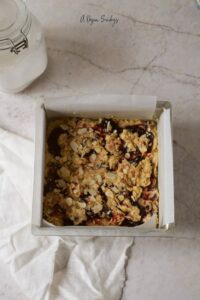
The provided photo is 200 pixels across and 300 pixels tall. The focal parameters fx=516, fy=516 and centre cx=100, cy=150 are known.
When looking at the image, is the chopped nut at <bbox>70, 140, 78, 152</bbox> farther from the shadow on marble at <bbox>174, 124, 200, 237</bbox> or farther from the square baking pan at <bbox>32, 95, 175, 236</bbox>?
the shadow on marble at <bbox>174, 124, 200, 237</bbox>

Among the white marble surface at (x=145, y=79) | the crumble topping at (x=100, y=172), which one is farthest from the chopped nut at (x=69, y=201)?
the white marble surface at (x=145, y=79)

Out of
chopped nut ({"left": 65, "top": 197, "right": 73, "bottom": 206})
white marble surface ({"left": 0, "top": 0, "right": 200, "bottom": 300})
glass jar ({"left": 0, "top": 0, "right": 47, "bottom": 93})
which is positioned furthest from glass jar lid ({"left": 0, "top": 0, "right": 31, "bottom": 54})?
A: chopped nut ({"left": 65, "top": 197, "right": 73, "bottom": 206})

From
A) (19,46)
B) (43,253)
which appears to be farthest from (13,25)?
(43,253)

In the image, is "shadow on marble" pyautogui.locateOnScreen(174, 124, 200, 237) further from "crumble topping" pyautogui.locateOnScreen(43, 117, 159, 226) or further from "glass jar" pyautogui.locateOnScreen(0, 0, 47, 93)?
"glass jar" pyautogui.locateOnScreen(0, 0, 47, 93)

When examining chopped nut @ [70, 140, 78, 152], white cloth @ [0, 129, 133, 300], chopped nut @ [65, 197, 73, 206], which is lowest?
white cloth @ [0, 129, 133, 300]

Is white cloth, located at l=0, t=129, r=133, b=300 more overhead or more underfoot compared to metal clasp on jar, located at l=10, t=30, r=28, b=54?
more underfoot

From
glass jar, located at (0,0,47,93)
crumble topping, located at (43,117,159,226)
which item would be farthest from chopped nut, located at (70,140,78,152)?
glass jar, located at (0,0,47,93)
